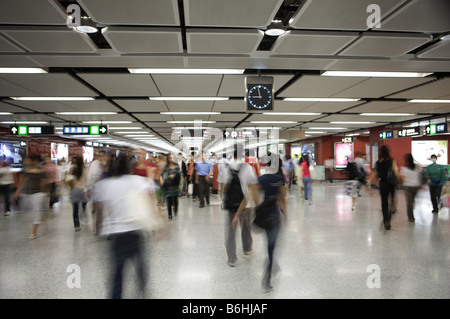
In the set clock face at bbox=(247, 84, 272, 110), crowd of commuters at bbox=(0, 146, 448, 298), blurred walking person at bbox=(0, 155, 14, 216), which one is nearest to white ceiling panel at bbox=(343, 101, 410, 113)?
crowd of commuters at bbox=(0, 146, 448, 298)

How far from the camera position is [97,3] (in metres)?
3.23

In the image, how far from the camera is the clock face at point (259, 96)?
19.1ft

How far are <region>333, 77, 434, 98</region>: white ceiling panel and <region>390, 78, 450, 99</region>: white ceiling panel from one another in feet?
1.17

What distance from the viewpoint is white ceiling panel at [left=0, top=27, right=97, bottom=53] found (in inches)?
149

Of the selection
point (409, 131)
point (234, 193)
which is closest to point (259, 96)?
point (234, 193)

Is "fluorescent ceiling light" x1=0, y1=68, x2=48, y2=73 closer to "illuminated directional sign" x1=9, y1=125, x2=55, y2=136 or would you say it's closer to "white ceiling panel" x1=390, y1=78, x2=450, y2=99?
"illuminated directional sign" x1=9, y1=125, x2=55, y2=136

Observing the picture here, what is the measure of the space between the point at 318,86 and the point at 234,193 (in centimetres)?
424

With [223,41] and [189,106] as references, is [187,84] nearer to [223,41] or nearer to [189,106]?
[223,41]

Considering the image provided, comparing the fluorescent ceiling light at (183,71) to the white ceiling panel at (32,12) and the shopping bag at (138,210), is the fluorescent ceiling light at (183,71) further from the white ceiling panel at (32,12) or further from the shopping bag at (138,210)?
the shopping bag at (138,210)

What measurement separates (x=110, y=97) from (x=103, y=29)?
4.33m

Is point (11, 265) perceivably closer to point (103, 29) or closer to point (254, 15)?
point (103, 29)

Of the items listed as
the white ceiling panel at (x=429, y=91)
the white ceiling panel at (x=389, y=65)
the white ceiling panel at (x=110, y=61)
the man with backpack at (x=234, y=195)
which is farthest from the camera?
the white ceiling panel at (x=429, y=91)

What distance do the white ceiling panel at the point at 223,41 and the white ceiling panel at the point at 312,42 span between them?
41 centimetres

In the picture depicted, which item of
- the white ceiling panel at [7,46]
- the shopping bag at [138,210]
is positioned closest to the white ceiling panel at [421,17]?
the shopping bag at [138,210]
